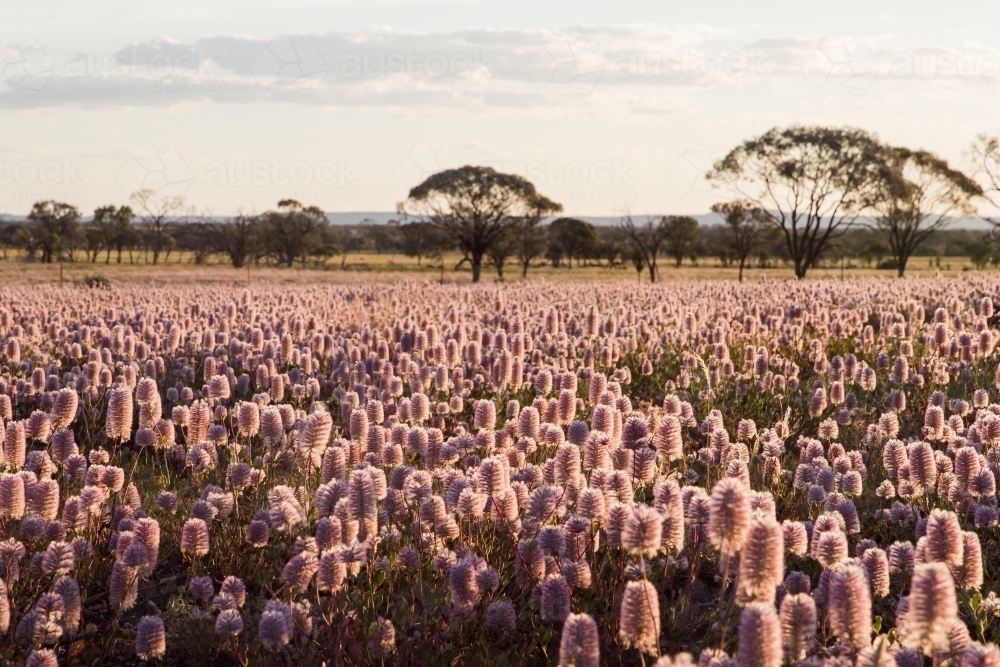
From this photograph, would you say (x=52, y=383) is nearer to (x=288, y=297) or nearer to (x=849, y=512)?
(x=849, y=512)

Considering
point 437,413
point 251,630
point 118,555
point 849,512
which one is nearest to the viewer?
point 118,555

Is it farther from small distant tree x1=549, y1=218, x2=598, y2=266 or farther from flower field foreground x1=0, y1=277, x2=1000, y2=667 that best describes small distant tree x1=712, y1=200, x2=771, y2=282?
flower field foreground x1=0, y1=277, x2=1000, y2=667

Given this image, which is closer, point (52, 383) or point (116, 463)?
point (116, 463)

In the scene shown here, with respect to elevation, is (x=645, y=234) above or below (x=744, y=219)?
below

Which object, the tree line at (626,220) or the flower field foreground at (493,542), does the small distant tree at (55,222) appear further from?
the flower field foreground at (493,542)

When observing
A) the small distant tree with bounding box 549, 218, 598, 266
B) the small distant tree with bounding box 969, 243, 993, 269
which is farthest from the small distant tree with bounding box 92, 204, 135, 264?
the small distant tree with bounding box 969, 243, 993, 269

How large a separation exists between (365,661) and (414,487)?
30.7 inches

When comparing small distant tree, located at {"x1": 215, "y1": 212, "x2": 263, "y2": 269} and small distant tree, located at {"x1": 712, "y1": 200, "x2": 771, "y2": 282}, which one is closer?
small distant tree, located at {"x1": 712, "y1": 200, "x2": 771, "y2": 282}

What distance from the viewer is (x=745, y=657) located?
242cm

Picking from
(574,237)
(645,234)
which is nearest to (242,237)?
(574,237)

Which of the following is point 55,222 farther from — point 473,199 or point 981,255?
point 981,255

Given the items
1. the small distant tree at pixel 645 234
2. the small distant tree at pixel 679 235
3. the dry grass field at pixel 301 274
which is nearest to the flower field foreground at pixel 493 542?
the dry grass field at pixel 301 274

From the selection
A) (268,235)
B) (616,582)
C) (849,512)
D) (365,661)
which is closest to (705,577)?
(849,512)

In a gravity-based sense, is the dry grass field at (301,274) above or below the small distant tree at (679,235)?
below
